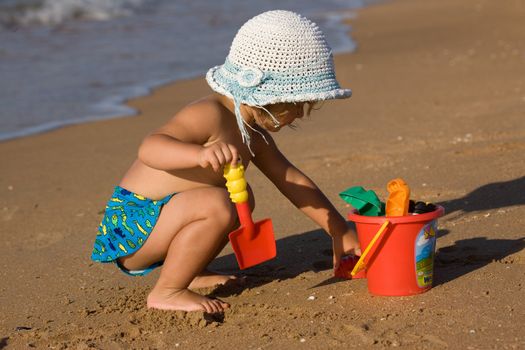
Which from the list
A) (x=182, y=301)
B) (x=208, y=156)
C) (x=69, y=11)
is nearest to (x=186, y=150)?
(x=208, y=156)

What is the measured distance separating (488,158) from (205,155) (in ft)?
8.46

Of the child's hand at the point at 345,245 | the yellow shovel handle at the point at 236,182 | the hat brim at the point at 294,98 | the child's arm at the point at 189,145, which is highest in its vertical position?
the hat brim at the point at 294,98

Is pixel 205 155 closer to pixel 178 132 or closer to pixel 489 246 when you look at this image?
pixel 178 132

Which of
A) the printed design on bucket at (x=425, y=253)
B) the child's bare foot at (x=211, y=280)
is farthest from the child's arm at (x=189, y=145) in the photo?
the printed design on bucket at (x=425, y=253)

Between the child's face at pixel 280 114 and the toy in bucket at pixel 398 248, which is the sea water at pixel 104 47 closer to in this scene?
the child's face at pixel 280 114

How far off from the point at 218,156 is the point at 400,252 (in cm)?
75

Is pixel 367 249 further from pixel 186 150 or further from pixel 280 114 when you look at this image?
pixel 186 150

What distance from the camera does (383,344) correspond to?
2918 millimetres

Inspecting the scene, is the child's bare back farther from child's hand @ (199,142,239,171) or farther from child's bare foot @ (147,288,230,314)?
Answer: child's bare foot @ (147,288,230,314)

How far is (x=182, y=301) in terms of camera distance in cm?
341

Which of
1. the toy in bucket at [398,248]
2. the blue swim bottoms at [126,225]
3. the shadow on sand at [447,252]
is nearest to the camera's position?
the toy in bucket at [398,248]

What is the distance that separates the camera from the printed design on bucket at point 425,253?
10.7 feet

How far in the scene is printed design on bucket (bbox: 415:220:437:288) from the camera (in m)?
3.27

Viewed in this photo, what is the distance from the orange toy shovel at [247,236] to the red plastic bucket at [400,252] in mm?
335
